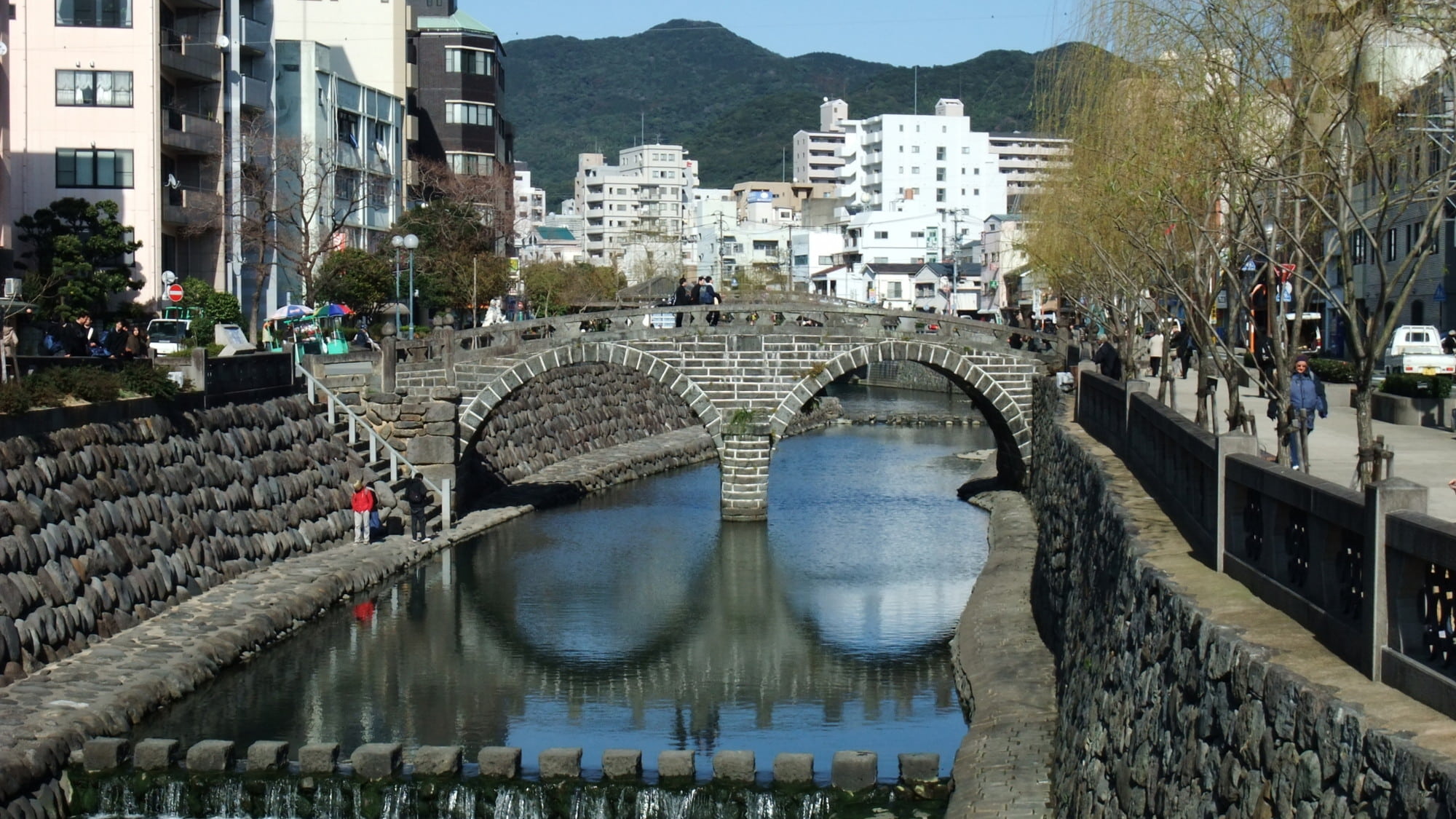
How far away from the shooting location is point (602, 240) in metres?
138

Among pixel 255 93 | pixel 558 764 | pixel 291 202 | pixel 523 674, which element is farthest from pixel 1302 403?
pixel 255 93

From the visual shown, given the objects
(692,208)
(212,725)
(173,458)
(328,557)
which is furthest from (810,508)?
(692,208)

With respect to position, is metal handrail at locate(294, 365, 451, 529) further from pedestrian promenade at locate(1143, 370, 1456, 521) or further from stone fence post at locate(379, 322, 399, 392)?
pedestrian promenade at locate(1143, 370, 1456, 521)

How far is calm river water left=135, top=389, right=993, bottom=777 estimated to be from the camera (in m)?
19.2

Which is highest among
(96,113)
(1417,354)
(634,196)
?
(634,196)

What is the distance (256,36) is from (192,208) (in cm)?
910

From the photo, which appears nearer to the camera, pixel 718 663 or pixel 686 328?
pixel 718 663

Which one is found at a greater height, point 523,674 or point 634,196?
point 634,196

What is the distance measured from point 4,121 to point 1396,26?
35.9 m

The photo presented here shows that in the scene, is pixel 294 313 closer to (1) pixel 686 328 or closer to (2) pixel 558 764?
(1) pixel 686 328

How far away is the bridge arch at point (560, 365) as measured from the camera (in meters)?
35.0

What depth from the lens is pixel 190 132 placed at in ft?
145

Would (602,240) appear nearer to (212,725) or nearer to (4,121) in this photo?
(4,121)

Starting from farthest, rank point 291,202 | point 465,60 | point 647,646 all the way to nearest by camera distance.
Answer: point 465,60, point 291,202, point 647,646
